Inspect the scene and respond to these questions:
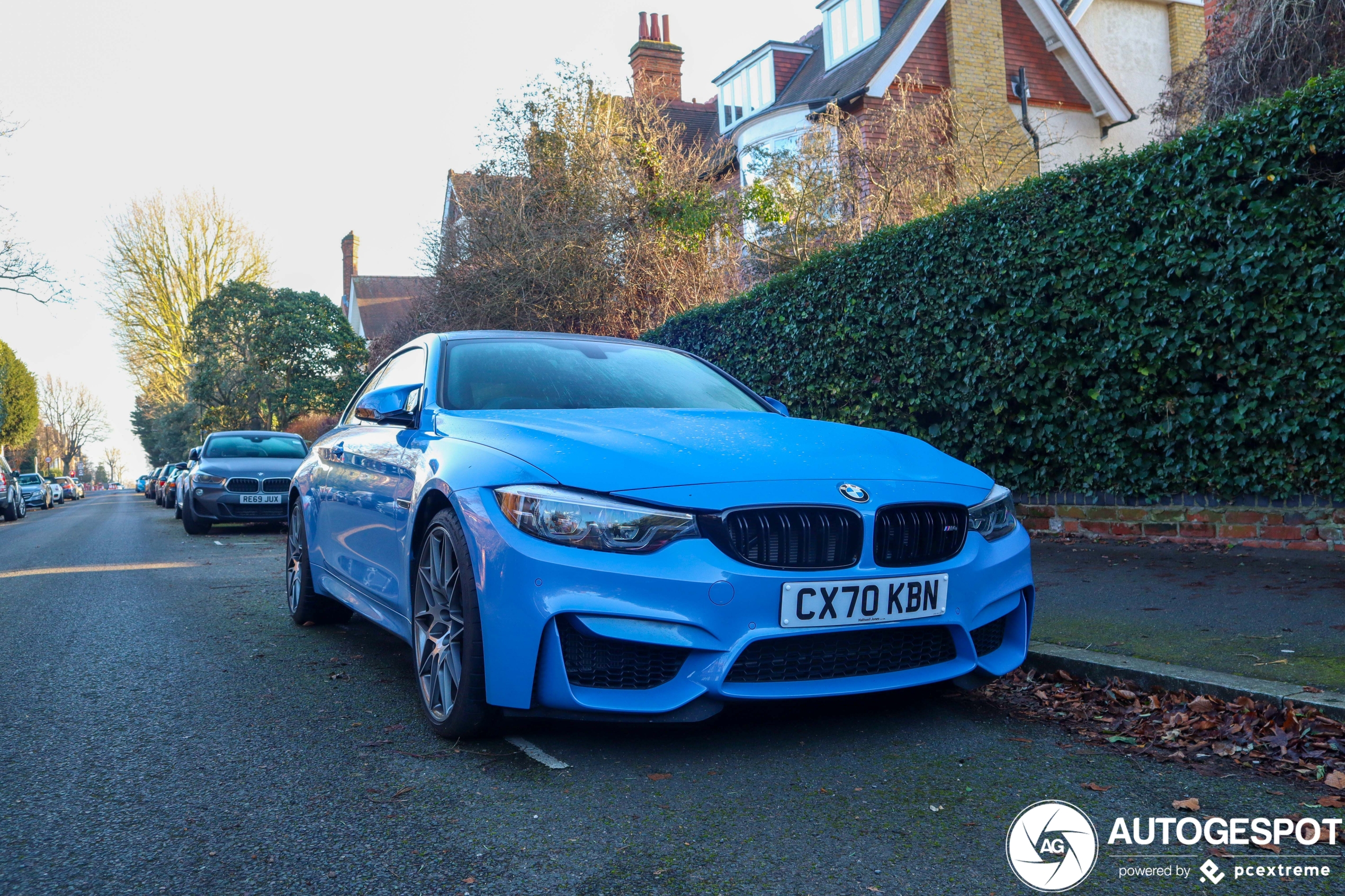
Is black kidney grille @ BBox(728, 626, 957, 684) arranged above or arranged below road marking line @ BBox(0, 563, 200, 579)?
above

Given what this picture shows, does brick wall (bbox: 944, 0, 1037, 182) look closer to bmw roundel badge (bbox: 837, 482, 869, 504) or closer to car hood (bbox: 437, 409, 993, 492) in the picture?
car hood (bbox: 437, 409, 993, 492)

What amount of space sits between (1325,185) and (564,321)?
13.1 metres

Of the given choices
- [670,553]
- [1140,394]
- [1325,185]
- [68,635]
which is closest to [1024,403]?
[1140,394]

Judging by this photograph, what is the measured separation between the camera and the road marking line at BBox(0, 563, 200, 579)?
991 cm

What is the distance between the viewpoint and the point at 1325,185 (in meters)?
6.02

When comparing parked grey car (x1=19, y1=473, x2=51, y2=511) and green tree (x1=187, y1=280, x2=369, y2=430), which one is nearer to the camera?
green tree (x1=187, y1=280, x2=369, y2=430)

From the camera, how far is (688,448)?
3.53 meters

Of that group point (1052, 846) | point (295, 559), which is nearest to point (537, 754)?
point (1052, 846)

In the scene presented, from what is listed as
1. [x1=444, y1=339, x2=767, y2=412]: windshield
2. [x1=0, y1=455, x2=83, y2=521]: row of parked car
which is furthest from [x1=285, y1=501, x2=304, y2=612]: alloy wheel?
[x1=0, y1=455, x2=83, y2=521]: row of parked car

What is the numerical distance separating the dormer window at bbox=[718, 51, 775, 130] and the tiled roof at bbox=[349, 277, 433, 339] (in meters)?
31.1

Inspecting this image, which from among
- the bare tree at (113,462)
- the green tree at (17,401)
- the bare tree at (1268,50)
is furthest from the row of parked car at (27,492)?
the bare tree at (113,462)

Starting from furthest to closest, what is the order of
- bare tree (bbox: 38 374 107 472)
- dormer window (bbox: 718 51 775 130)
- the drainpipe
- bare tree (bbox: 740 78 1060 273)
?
bare tree (bbox: 38 374 107 472), dormer window (bbox: 718 51 775 130), the drainpipe, bare tree (bbox: 740 78 1060 273)

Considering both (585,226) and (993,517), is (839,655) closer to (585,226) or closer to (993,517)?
(993,517)

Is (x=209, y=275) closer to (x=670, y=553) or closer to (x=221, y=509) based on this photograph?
(x=221, y=509)
